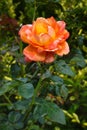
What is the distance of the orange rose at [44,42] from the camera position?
149 cm

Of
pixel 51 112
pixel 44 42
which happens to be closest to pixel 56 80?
pixel 51 112

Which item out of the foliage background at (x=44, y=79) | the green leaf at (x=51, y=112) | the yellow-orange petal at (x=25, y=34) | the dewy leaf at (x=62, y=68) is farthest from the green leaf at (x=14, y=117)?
the yellow-orange petal at (x=25, y=34)

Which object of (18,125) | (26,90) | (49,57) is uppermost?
(49,57)

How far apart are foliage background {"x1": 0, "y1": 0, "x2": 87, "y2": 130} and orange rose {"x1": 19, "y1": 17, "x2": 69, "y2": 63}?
140 millimetres

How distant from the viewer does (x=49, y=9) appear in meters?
3.02

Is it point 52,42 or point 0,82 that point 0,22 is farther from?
point 52,42

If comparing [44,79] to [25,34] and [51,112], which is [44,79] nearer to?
[51,112]

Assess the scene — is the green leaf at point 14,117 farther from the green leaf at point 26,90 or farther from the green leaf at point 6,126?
the green leaf at point 26,90

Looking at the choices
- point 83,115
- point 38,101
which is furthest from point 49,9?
point 38,101

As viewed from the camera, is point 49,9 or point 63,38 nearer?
point 63,38

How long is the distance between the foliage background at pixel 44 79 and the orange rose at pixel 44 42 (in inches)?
5.5

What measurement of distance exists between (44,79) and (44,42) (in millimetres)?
259

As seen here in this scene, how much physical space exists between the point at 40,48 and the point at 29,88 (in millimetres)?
194

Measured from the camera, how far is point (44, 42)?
150 cm
